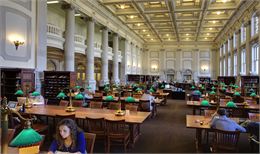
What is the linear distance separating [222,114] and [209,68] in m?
28.9

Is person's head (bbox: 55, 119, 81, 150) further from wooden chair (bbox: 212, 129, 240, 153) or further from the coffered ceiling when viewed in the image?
the coffered ceiling

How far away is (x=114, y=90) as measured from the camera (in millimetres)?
13477

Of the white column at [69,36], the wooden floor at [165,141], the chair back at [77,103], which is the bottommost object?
the wooden floor at [165,141]

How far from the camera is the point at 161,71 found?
31.7m

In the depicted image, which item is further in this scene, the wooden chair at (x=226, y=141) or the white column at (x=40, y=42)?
the white column at (x=40, y=42)

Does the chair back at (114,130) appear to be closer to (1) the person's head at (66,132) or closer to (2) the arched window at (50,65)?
(1) the person's head at (66,132)

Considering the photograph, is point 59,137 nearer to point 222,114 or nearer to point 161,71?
point 222,114

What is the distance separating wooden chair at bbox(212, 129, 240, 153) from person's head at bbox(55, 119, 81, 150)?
261 centimetres

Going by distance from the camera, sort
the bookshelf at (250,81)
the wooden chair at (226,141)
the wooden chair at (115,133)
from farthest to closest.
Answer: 1. the bookshelf at (250,81)
2. the wooden chair at (115,133)
3. the wooden chair at (226,141)

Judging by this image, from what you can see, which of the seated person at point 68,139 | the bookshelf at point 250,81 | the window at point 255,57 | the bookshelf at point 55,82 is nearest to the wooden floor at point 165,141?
the seated person at point 68,139

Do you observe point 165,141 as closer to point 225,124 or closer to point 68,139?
point 225,124

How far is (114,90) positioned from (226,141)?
10455 mm

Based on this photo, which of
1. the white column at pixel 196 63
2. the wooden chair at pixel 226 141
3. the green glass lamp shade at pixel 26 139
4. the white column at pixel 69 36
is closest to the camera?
the green glass lamp shade at pixel 26 139

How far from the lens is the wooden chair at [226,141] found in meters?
3.39
